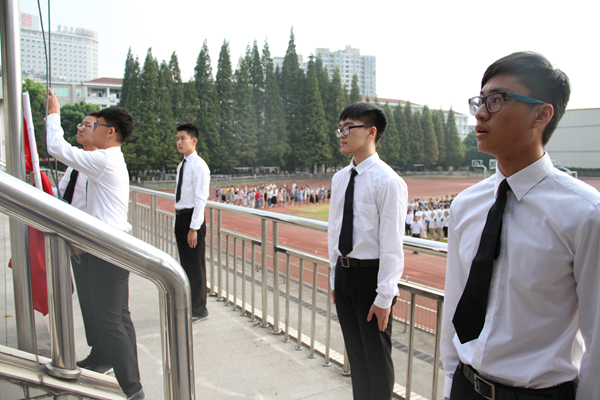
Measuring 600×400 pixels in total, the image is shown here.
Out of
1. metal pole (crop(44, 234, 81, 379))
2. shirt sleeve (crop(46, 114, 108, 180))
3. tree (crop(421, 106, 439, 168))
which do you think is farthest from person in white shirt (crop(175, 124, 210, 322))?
tree (crop(421, 106, 439, 168))

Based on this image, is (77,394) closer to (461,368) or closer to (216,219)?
(461,368)

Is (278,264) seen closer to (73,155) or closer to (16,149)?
(73,155)

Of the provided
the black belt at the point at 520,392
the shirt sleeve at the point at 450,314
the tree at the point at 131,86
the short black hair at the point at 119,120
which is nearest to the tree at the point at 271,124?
the tree at the point at 131,86

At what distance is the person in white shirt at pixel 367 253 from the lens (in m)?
1.97

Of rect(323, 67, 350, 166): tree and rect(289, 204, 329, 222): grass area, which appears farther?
rect(323, 67, 350, 166): tree

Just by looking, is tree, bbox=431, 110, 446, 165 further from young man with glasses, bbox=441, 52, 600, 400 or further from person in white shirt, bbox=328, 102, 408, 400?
young man with glasses, bbox=441, 52, 600, 400

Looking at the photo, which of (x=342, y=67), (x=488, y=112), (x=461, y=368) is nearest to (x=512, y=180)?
(x=488, y=112)

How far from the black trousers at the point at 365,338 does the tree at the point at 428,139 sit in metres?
62.7

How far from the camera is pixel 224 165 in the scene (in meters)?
39.9

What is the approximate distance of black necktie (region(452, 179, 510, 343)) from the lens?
44.1 inches

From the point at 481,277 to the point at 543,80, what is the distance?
566 millimetres

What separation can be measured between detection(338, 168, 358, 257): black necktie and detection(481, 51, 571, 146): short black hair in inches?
41.8

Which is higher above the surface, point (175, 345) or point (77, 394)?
point (175, 345)

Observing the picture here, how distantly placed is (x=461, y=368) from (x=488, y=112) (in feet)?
2.54
